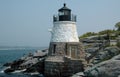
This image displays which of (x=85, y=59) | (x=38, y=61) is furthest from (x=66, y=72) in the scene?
(x=38, y=61)

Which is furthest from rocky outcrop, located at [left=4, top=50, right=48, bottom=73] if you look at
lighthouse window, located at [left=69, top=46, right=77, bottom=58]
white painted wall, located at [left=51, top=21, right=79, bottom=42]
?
lighthouse window, located at [left=69, top=46, right=77, bottom=58]

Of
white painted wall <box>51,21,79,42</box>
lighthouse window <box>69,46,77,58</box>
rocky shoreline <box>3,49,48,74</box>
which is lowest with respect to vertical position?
rocky shoreline <box>3,49,48,74</box>

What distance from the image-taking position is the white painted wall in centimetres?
4188

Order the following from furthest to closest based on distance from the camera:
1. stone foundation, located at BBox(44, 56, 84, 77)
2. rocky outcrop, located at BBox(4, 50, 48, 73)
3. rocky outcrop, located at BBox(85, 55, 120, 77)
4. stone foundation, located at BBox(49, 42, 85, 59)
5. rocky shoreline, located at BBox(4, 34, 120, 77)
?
rocky outcrop, located at BBox(4, 50, 48, 73) → stone foundation, located at BBox(49, 42, 85, 59) → stone foundation, located at BBox(44, 56, 84, 77) → rocky shoreline, located at BBox(4, 34, 120, 77) → rocky outcrop, located at BBox(85, 55, 120, 77)

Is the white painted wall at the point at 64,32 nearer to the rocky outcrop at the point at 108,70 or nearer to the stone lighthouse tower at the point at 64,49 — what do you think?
the stone lighthouse tower at the point at 64,49

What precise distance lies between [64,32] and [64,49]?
2307mm

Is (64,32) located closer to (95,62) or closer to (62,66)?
(62,66)

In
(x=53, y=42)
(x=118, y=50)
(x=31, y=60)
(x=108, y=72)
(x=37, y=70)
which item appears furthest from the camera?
(x=31, y=60)

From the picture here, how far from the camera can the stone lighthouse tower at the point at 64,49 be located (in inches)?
1591

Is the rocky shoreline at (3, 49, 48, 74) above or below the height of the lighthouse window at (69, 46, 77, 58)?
below

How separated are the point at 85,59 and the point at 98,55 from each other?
3306 millimetres

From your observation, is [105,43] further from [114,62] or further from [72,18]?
[114,62]

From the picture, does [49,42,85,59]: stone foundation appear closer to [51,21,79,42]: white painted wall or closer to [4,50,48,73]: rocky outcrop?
[51,21,79,42]: white painted wall

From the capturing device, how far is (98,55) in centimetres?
3972
